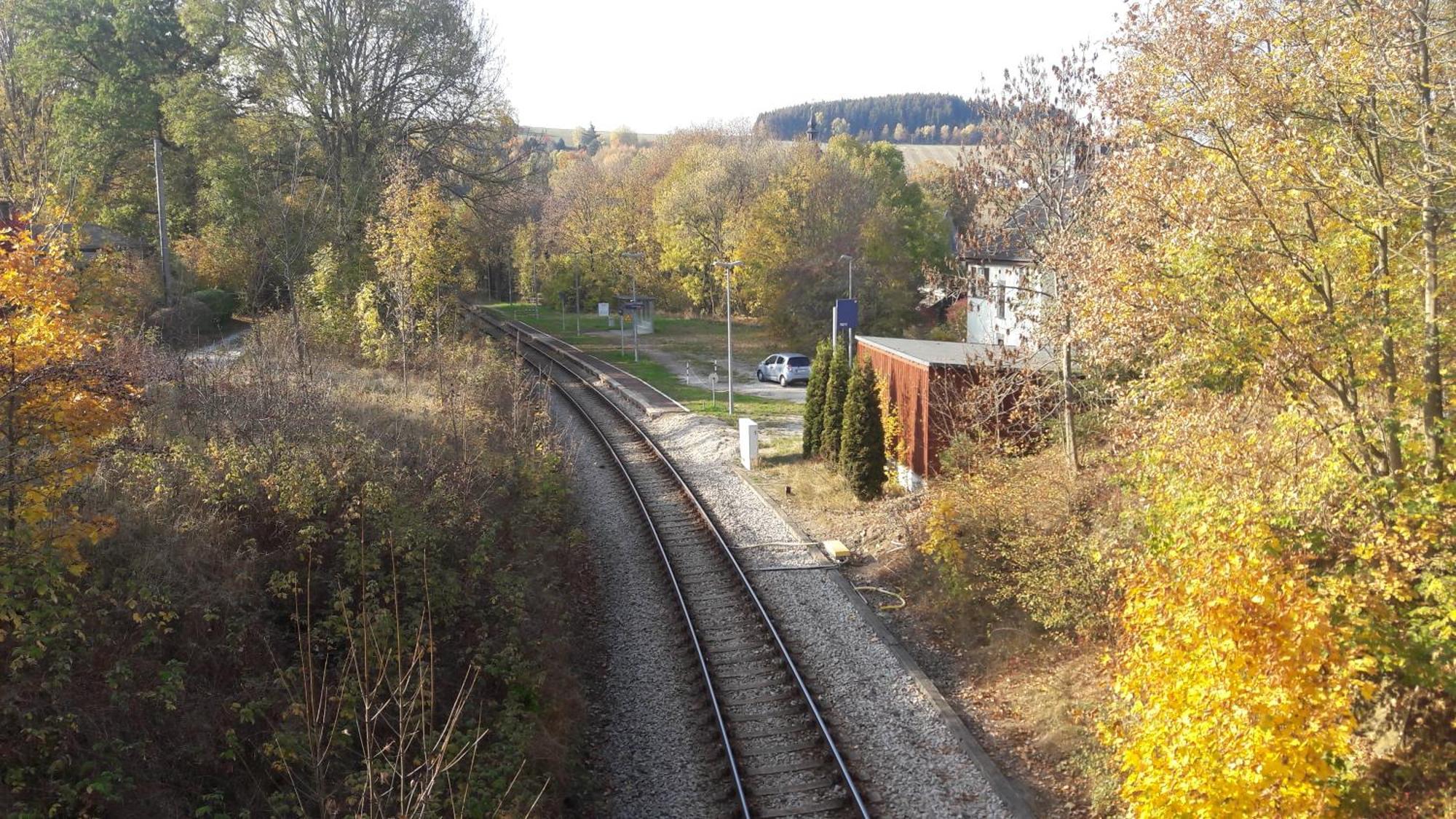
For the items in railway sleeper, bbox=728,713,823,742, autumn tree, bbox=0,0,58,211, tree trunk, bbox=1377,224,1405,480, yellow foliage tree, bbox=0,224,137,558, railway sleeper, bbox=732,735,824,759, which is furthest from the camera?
autumn tree, bbox=0,0,58,211

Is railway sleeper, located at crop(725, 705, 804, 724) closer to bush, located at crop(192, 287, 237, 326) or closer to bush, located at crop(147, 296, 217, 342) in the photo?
bush, located at crop(147, 296, 217, 342)

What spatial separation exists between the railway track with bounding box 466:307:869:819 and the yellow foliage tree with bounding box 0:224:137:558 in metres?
6.92

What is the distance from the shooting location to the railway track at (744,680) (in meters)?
10.1

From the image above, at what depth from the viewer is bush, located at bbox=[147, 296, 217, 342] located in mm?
25125

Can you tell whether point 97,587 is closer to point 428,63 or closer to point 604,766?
point 604,766

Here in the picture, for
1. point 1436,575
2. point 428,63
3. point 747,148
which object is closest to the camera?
point 1436,575

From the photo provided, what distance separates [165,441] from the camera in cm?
1235

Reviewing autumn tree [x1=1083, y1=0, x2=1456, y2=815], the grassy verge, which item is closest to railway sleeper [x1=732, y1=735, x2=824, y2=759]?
autumn tree [x1=1083, y1=0, x2=1456, y2=815]

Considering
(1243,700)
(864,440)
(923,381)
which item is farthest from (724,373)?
(1243,700)

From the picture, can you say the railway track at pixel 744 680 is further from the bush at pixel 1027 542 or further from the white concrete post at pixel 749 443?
the bush at pixel 1027 542

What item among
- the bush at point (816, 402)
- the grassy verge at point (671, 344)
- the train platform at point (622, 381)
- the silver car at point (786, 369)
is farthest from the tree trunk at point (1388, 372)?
the silver car at point (786, 369)

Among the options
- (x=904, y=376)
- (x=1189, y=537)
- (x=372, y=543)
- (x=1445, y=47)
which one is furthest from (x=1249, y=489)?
(x=904, y=376)

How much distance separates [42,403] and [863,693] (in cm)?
947

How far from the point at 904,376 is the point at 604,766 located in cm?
1260
